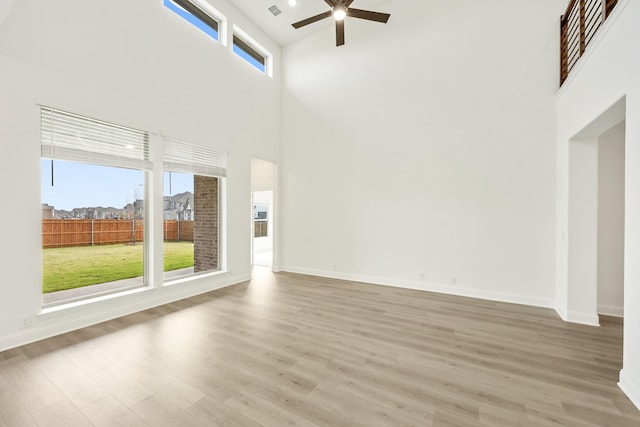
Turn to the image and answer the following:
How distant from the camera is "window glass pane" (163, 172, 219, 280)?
14.0 ft

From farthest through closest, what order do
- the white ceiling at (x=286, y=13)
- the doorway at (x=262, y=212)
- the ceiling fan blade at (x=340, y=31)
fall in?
1. the doorway at (x=262, y=212)
2. the white ceiling at (x=286, y=13)
3. the ceiling fan blade at (x=340, y=31)

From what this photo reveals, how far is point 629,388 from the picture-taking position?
1.98 meters

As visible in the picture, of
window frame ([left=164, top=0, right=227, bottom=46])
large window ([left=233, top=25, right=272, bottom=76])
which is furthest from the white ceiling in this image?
window frame ([left=164, top=0, right=227, bottom=46])

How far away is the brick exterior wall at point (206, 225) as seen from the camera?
5.04 meters

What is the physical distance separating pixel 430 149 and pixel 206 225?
4.42 m

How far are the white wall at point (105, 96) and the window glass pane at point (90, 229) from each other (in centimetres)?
26

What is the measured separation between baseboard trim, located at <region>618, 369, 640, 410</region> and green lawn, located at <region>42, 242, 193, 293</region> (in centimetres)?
523

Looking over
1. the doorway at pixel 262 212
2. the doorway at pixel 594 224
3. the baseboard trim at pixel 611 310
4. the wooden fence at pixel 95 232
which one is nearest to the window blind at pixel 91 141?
the wooden fence at pixel 95 232

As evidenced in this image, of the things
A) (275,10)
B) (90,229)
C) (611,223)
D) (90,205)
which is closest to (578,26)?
(611,223)

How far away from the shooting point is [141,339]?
9.37ft

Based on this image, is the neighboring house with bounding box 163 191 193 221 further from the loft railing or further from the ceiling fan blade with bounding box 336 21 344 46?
the loft railing

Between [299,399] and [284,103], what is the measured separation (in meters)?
6.03

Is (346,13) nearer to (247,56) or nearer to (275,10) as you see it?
(275,10)

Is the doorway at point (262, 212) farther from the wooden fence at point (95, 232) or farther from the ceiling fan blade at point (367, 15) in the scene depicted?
the ceiling fan blade at point (367, 15)
